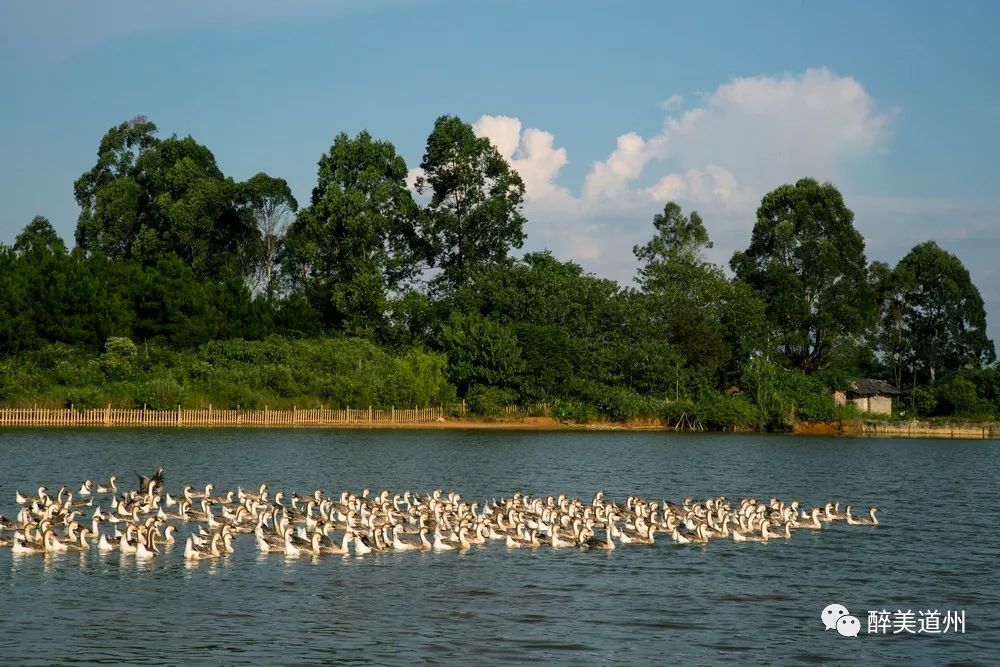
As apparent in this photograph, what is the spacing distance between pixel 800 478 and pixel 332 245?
53.6m

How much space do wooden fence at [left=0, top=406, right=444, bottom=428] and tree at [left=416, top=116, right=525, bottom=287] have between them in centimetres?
2203

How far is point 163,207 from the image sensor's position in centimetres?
9919

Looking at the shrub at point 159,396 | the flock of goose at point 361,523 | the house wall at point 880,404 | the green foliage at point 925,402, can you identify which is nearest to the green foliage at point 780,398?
the house wall at point 880,404

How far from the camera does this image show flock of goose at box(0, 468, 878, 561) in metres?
25.8

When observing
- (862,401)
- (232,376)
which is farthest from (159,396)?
(862,401)

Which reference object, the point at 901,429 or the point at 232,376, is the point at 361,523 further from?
the point at 901,429

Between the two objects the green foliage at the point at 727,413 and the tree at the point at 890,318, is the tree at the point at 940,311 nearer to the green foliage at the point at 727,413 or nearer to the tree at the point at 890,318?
the tree at the point at 890,318

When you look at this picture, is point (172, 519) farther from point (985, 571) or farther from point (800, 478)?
point (800, 478)

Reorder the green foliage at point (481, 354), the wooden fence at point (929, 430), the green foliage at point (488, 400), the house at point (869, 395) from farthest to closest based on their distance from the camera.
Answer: the house at point (869, 395)
the wooden fence at point (929, 430)
the green foliage at point (481, 354)
the green foliage at point (488, 400)

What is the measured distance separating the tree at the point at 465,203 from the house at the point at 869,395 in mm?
29031

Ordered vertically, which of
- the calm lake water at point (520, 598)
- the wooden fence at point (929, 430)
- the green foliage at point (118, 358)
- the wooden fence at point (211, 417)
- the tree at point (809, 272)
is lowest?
the calm lake water at point (520, 598)

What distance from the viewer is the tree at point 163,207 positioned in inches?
3912

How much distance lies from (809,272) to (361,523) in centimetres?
8237

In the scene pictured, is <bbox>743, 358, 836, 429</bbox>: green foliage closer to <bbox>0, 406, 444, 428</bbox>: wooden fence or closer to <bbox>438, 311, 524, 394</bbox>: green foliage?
<bbox>438, 311, 524, 394</bbox>: green foliage
